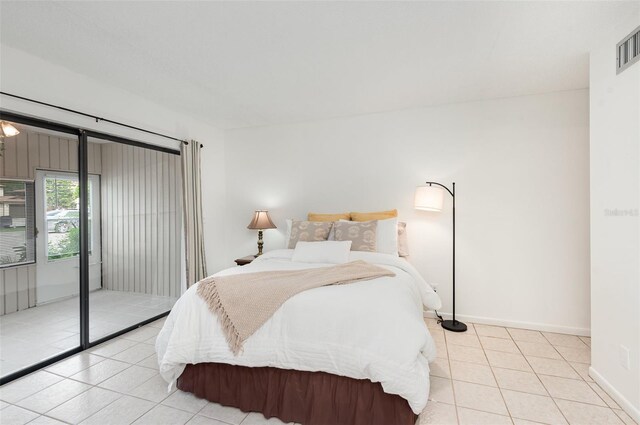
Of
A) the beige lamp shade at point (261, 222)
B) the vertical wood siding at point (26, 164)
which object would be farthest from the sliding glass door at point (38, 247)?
the beige lamp shade at point (261, 222)

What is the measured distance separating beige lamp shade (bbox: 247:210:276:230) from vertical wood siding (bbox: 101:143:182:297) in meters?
0.93

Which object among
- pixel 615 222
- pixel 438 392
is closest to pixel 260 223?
pixel 438 392

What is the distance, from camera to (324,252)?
3010 mm

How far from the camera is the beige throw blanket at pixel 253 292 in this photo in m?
1.88

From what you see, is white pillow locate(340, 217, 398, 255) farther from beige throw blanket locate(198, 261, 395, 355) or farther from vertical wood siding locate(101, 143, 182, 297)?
vertical wood siding locate(101, 143, 182, 297)

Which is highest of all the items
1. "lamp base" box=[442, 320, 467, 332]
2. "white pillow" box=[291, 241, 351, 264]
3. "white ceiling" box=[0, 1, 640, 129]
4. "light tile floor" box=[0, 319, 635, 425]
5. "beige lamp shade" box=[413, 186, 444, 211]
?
"white ceiling" box=[0, 1, 640, 129]

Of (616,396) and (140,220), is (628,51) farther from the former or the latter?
(140,220)

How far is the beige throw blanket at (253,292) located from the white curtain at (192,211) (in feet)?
5.77

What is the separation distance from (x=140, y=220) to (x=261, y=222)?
1.41 meters

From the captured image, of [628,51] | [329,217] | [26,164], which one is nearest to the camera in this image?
[628,51]

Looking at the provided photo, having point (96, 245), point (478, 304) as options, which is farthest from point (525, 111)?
point (96, 245)

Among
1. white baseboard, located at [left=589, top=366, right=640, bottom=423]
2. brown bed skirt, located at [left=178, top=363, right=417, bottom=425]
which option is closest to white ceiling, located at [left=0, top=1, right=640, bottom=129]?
brown bed skirt, located at [left=178, top=363, right=417, bottom=425]

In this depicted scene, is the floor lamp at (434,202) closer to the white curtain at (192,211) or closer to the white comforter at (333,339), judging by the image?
the white comforter at (333,339)

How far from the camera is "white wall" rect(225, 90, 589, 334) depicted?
10.3ft
